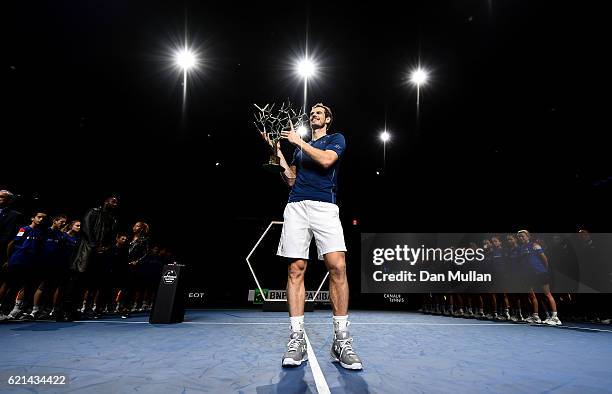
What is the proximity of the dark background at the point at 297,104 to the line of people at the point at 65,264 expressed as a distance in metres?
3.32

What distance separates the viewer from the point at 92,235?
14.9ft

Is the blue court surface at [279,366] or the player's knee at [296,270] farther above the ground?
the player's knee at [296,270]

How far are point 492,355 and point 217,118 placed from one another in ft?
28.0

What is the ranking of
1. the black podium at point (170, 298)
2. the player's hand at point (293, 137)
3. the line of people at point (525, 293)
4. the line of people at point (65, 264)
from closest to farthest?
the player's hand at point (293, 137), the black podium at point (170, 298), the line of people at point (65, 264), the line of people at point (525, 293)

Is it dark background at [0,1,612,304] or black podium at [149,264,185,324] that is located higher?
dark background at [0,1,612,304]

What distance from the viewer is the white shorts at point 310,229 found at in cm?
212

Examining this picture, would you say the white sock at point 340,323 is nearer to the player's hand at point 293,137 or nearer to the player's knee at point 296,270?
the player's knee at point 296,270

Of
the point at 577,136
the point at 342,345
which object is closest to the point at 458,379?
the point at 342,345

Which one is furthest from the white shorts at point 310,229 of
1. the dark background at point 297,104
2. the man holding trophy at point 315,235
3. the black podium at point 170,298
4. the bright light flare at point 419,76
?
the bright light flare at point 419,76

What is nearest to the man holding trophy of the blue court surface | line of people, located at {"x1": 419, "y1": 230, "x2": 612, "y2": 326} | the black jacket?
the blue court surface

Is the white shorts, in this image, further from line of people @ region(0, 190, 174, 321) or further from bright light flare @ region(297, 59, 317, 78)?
bright light flare @ region(297, 59, 317, 78)

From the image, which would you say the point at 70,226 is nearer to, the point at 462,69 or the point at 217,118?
the point at 217,118

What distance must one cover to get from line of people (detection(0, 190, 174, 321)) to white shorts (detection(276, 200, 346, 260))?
366 centimetres

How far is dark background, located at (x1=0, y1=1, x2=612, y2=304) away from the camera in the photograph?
5902 mm
